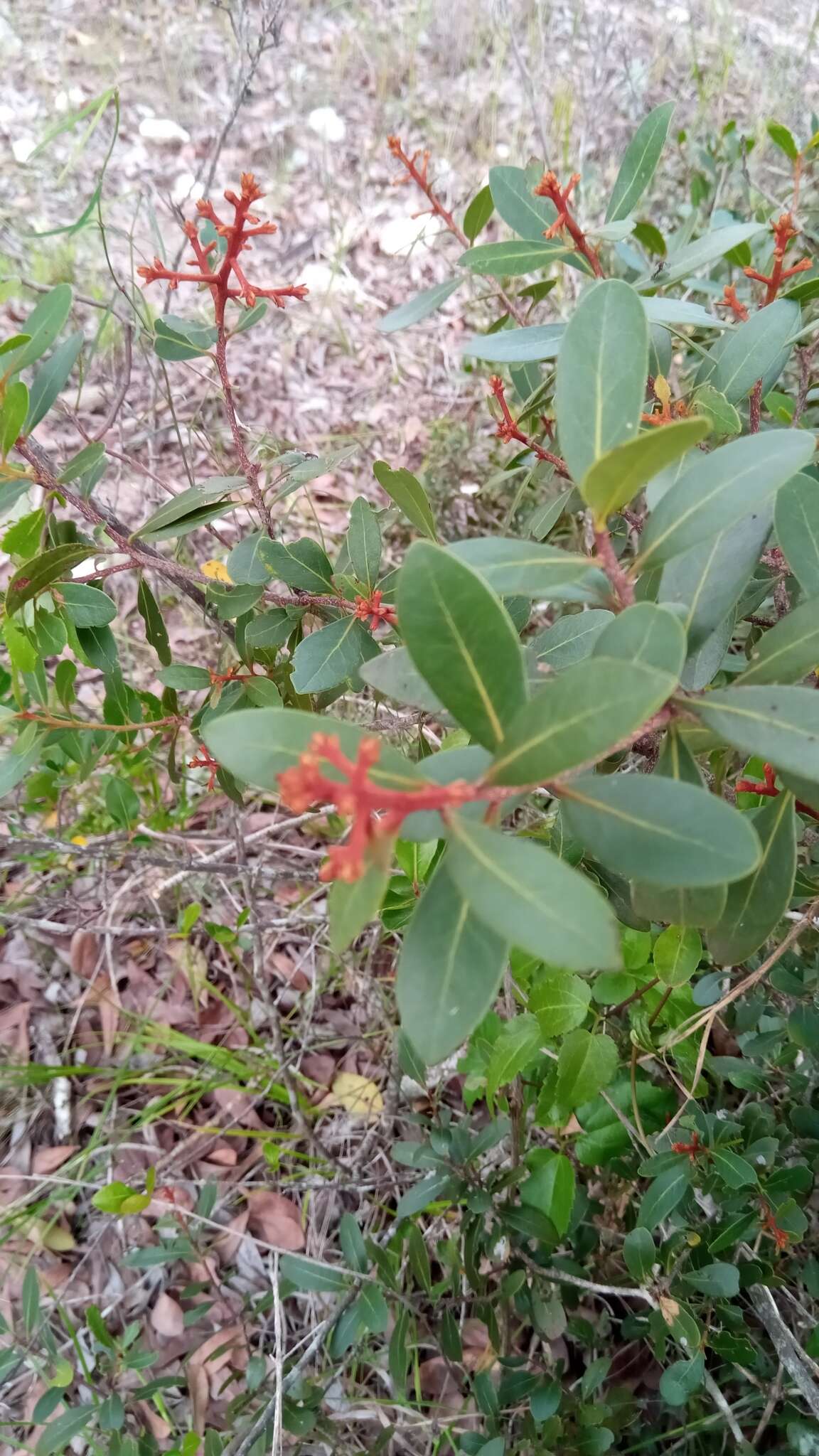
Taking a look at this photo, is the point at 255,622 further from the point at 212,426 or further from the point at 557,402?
the point at 212,426

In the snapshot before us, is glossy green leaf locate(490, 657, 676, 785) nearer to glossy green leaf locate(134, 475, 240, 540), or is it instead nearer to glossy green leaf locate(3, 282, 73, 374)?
glossy green leaf locate(134, 475, 240, 540)

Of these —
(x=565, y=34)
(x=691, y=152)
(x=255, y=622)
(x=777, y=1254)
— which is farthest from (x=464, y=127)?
(x=777, y=1254)

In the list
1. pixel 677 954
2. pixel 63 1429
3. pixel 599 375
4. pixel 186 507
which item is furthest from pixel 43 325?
pixel 63 1429

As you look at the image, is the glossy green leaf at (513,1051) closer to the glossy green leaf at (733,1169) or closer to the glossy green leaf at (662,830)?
the glossy green leaf at (733,1169)

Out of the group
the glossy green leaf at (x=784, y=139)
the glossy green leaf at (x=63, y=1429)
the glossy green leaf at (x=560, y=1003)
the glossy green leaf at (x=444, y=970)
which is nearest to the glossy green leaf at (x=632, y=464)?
the glossy green leaf at (x=444, y=970)

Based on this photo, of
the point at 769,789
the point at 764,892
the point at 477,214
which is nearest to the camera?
the point at 764,892

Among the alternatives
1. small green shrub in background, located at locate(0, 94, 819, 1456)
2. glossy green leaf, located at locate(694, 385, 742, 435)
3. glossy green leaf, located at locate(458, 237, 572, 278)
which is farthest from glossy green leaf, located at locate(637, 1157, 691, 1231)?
glossy green leaf, located at locate(458, 237, 572, 278)

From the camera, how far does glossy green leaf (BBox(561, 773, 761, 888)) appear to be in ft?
1.35

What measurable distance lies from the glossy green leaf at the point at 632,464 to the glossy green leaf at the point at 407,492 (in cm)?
37

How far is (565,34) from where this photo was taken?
3.66 meters

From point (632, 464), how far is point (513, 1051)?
3.06 feet

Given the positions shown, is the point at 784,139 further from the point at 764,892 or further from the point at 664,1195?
the point at 664,1195

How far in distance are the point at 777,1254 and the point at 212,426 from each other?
2.60 meters

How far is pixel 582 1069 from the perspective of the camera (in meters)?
1.09
